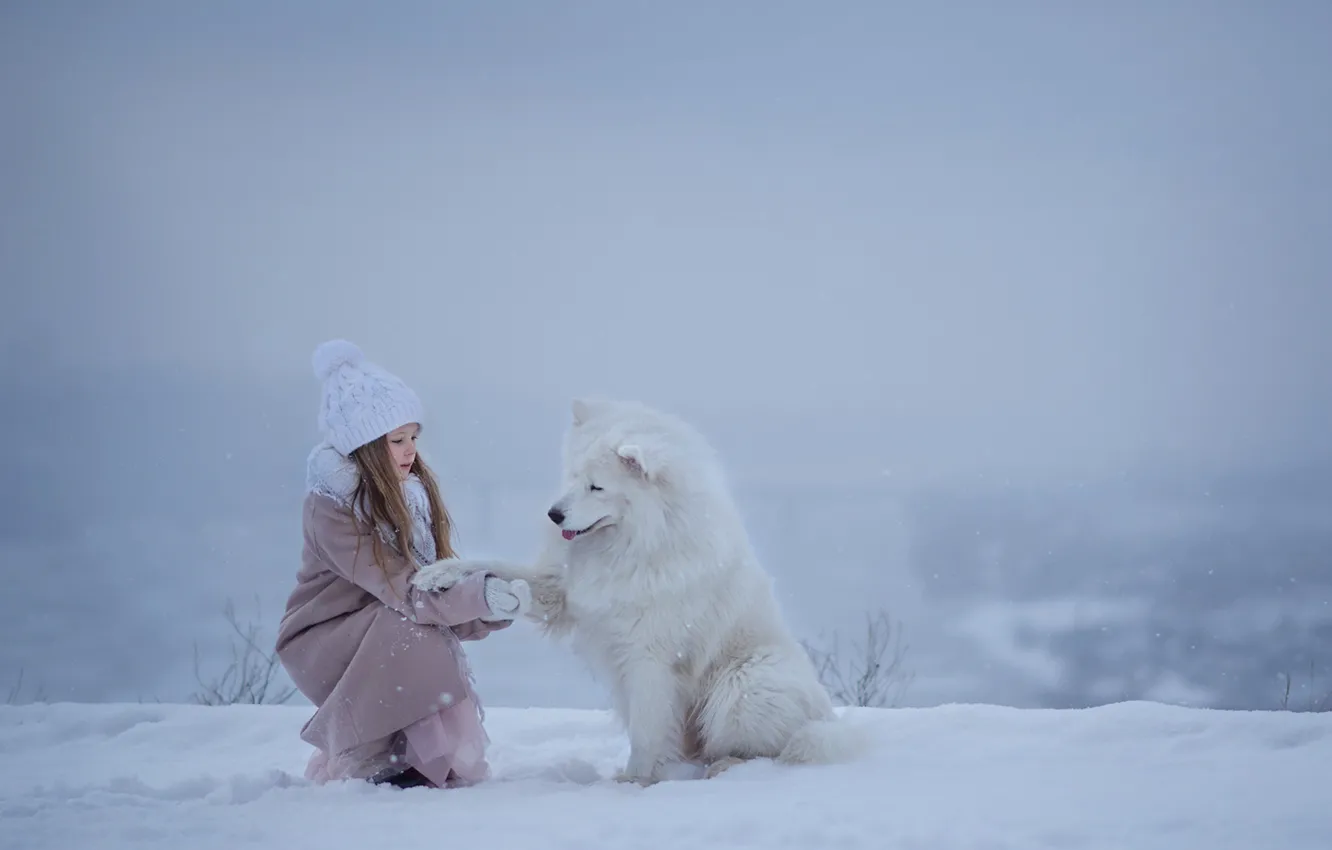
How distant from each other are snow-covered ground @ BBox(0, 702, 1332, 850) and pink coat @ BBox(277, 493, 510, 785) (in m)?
0.20

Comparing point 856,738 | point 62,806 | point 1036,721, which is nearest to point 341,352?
point 62,806

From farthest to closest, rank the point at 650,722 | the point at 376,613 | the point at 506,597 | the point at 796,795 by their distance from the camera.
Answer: the point at 650,722
the point at 376,613
the point at 506,597
the point at 796,795

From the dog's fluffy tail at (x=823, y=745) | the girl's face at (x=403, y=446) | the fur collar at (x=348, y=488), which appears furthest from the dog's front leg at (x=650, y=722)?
the girl's face at (x=403, y=446)

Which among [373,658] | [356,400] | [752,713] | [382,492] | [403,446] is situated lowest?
[752,713]

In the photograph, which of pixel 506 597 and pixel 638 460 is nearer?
pixel 506 597

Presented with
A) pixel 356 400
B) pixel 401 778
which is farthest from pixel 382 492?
pixel 401 778

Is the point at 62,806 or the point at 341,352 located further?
the point at 341,352

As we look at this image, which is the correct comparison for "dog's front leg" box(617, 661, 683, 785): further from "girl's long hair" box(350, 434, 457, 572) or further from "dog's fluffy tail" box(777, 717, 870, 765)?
"girl's long hair" box(350, 434, 457, 572)

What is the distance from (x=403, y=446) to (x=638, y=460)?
0.93 metres

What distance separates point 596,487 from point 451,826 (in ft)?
4.57

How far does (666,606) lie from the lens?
4.02 m

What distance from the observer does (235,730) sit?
5.07 m

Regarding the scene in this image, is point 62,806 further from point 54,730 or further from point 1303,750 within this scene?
point 1303,750

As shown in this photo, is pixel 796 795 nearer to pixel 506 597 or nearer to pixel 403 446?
pixel 506 597
